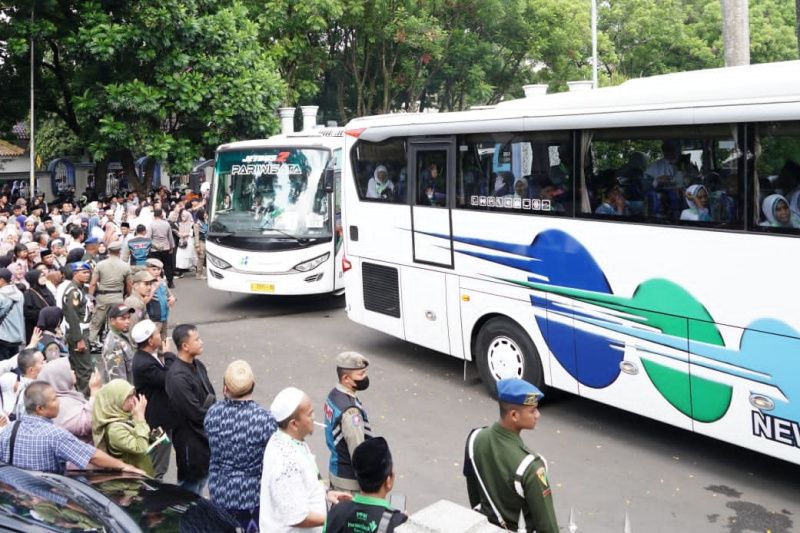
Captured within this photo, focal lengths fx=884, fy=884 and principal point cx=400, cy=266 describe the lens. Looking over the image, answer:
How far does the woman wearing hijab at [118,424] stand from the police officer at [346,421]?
1.37 meters

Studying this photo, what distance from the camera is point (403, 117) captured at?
→ 11297mm

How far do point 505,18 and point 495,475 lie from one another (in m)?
30.0

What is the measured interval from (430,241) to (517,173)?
1615mm

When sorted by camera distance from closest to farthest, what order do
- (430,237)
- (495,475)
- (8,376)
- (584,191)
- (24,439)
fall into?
(495,475), (24,439), (8,376), (584,191), (430,237)

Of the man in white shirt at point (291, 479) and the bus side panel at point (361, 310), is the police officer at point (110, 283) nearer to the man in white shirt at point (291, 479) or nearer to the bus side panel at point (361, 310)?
the bus side panel at point (361, 310)

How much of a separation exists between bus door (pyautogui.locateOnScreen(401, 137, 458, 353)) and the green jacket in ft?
19.1

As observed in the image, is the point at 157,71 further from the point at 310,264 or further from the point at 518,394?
the point at 518,394

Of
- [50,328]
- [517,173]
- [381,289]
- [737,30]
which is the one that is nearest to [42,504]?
[50,328]

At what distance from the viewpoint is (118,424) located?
19.4 ft

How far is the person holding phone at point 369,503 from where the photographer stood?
3.95 metres

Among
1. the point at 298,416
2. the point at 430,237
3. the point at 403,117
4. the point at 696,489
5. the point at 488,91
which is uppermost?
the point at 488,91

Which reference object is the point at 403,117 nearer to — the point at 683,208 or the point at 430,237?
the point at 430,237

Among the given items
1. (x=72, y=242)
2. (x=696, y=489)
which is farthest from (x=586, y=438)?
(x=72, y=242)

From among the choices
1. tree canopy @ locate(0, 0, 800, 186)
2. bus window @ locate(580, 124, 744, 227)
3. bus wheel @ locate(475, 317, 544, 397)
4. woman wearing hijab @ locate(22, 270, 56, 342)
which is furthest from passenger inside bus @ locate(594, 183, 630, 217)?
tree canopy @ locate(0, 0, 800, 186)
